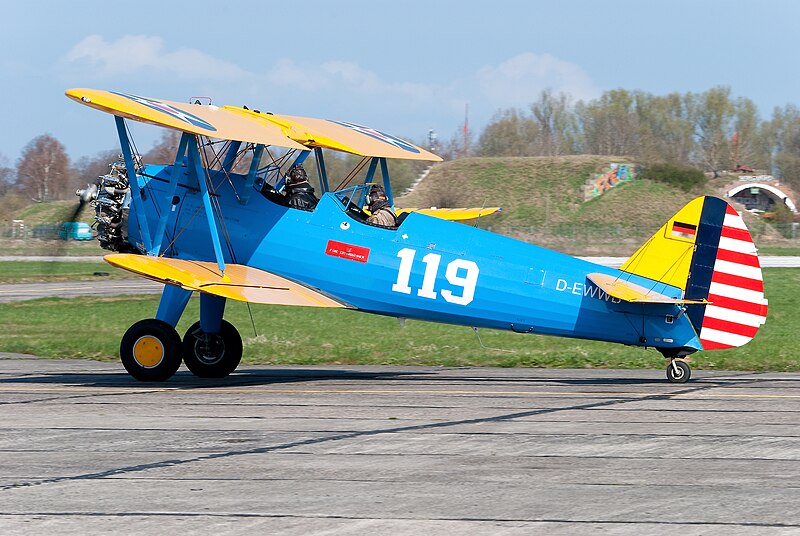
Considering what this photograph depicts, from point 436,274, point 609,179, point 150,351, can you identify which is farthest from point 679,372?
point 609,179

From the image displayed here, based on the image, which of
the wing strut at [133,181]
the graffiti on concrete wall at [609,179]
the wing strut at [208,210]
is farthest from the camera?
the graffiti on concrete wall at [609,179]

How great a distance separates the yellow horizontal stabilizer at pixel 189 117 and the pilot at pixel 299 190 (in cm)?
42

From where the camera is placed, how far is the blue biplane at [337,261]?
1296 centimetres

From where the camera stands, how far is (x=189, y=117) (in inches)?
531

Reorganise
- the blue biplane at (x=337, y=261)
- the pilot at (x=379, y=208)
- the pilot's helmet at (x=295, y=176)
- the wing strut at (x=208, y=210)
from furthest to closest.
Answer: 1. the pilot's helmet at (x=295, y=176)
2. the pilot at (x=379, y=208)
3. the wing strut at (x=208, y=210)
4. the blue biplane at (x=337, y=261)

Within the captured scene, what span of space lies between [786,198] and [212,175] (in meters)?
77.0

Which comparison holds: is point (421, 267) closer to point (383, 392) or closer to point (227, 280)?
point (383, 392)

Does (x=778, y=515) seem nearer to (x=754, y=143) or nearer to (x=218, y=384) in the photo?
(x=218, y=384)

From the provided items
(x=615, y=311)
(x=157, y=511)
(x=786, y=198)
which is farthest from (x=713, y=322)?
(x=786, y=198)

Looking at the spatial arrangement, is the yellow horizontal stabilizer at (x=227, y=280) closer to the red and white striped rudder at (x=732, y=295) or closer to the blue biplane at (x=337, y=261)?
the blue biplane at (x=337, y=261)

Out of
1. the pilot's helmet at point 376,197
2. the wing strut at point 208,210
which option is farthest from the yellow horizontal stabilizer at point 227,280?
the pilot's helmet at point 376,197

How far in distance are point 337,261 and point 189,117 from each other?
98.9 inches

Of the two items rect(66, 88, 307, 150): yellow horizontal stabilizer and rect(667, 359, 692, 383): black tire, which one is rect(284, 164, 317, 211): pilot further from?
rect(667, 359, 692, 383): black tire

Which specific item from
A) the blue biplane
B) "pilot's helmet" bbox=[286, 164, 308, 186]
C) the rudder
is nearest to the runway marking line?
the blue biplane
